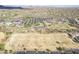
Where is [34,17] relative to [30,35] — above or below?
above

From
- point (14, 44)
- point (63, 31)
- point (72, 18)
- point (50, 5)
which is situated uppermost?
point (50, 5)

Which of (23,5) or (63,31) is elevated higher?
(23,5)

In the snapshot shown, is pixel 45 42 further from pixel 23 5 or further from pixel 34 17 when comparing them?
pixel 23 5

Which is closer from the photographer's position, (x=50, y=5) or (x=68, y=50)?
(x=68, y=50)

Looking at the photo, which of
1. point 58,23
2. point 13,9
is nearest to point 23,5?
point 13,9

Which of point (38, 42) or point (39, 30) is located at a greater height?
point (39, 30)
